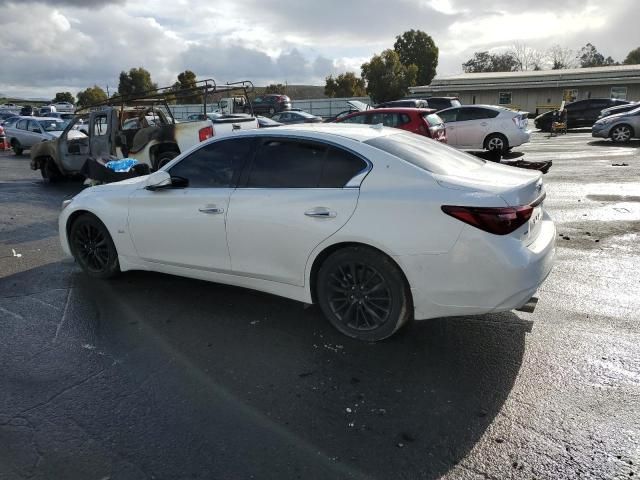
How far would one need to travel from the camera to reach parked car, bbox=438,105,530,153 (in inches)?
610

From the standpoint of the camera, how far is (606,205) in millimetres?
8266

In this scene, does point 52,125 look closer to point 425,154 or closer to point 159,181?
point 159,181

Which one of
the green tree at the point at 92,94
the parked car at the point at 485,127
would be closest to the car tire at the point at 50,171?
the parked car at the point at 485,127

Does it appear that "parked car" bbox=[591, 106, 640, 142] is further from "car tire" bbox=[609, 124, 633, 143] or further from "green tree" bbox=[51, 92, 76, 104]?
"green tree" bbox=[51, 92, 76, 104]

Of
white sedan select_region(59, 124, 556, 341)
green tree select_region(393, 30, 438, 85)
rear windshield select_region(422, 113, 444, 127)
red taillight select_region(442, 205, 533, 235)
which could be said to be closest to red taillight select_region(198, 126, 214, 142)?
rear windshield select_region(422, 113, 444, 127)

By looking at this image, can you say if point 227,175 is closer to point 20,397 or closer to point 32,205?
point 20,397

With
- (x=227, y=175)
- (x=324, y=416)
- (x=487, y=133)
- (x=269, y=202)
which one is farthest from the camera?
(x=487, y=133)

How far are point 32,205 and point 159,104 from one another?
13.3 feet

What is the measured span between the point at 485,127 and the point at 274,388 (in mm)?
14208

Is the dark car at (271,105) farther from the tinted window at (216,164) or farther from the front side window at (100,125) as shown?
the tinted window at (216,164)

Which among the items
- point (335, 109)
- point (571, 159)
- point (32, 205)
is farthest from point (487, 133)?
point (335, 109)

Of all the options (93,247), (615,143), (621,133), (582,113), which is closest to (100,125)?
(93,247)

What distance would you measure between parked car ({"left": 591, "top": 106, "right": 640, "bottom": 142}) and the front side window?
1714cm

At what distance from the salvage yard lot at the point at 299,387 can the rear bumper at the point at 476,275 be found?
1.46 ft
